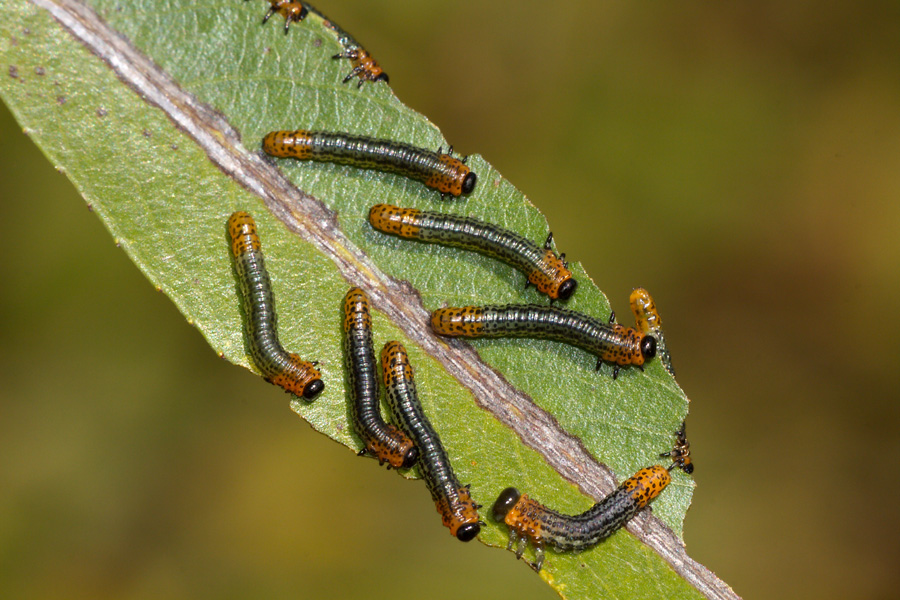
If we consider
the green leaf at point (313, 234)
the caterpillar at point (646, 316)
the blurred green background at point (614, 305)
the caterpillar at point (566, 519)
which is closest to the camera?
the green leaf at point (313, 234)

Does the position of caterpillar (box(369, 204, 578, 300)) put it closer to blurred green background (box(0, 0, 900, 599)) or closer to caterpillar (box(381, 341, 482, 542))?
caterpillar (box(381, 341, 482, 542))

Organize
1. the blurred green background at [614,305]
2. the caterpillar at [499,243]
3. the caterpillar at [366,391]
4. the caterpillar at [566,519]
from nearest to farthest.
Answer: the caterpillar at [566,519] < the caterpillar at [366,391] < the caterpillar at [499,243] < the blurred green background at [614,305]

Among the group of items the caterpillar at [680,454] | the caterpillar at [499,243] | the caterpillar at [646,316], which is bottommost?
the caterpillar at [680,454]

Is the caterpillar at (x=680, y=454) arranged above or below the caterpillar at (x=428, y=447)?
above

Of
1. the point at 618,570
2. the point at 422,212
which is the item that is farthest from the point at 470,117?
the point at 618,570

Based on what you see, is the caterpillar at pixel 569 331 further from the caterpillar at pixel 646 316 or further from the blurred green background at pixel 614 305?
the blurred green background at pixel 614 305

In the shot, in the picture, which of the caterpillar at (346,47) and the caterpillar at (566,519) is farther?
the caterpillar at (346,47)

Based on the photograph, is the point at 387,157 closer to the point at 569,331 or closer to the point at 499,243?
the point at 499,243

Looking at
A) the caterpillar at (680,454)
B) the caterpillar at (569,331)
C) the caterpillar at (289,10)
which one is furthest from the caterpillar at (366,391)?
the caterpillar at (289,10)
